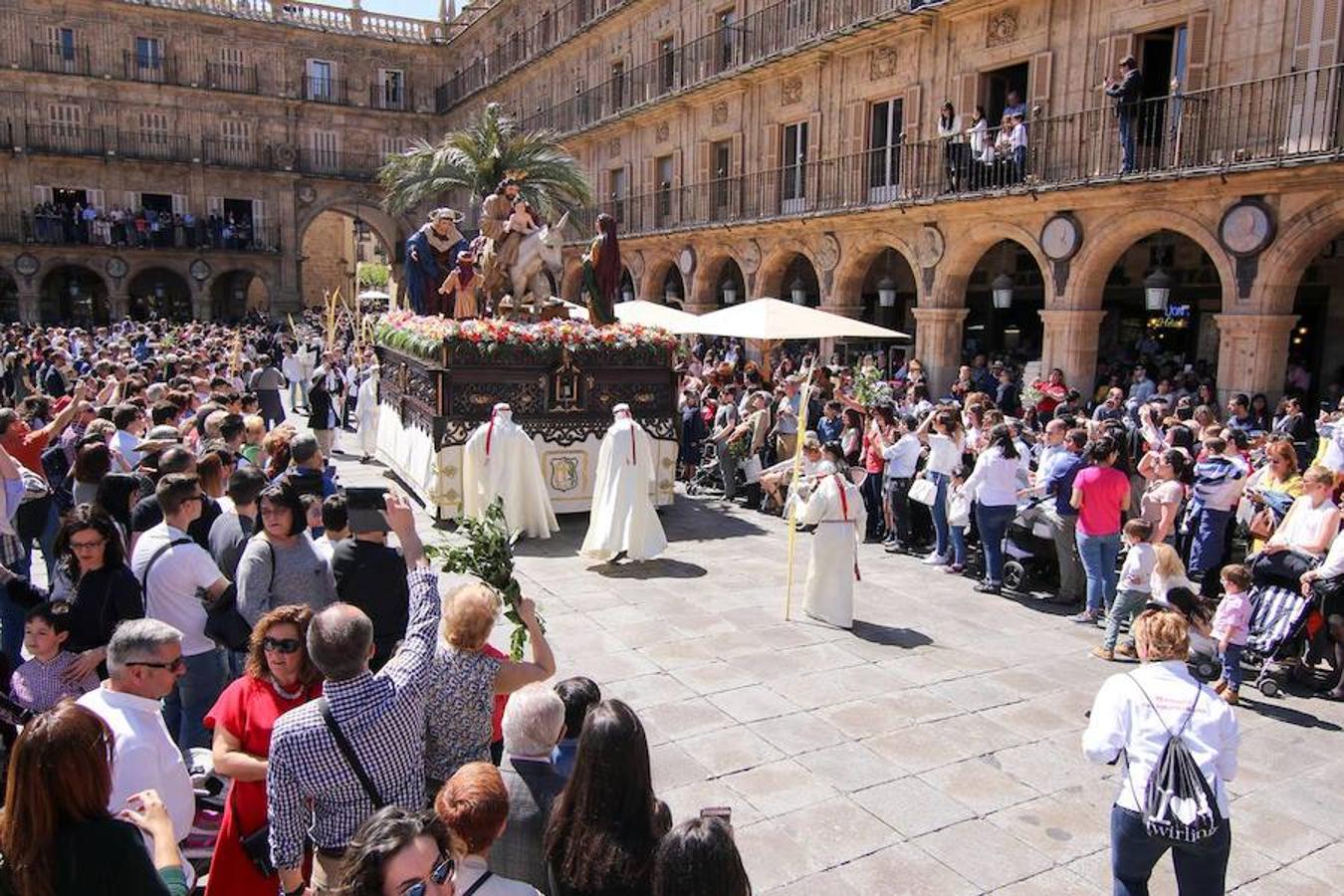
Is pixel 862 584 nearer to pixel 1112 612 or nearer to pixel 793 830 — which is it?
pixel 1112 612

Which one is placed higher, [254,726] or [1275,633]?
[254,726]

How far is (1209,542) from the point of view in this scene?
8102 mm

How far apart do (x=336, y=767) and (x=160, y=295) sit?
3997 cm

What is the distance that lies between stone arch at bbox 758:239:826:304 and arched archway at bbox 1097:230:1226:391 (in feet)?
20.9

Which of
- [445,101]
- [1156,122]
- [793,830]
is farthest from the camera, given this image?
[445,101]

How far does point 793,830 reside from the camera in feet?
15.7

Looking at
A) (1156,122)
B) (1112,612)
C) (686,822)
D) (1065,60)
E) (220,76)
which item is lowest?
(1112,612)

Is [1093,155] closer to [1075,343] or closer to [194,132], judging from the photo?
[1075,343]

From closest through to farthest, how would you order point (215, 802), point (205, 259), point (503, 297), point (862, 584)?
point (215, 802), point (862, 584), point (503, 297), point (205, 259)

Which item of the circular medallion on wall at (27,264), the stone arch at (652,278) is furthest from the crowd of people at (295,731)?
the circular medallion on wall at (27,264)

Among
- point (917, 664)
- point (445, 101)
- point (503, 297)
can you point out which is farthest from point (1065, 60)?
point (445, 101)

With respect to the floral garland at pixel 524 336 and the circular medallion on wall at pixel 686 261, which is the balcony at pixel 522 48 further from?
the floral garland at pixel 524 336

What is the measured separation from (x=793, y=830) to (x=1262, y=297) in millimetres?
11683

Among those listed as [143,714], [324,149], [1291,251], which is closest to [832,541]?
[143,714]
